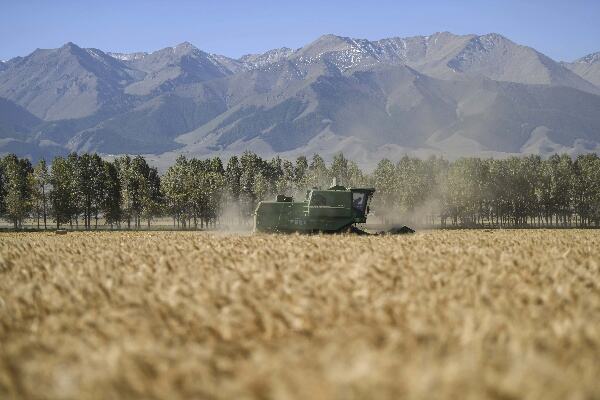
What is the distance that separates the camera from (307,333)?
677cm

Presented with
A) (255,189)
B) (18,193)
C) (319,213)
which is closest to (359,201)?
(319,213)

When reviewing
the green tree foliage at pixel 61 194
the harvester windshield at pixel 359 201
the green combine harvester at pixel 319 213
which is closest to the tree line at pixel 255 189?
the green tree foliage at pixel 61 194

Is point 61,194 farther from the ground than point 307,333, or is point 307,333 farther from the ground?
point 61,194

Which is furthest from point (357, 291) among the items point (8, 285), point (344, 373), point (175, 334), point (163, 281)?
point (8, 285)

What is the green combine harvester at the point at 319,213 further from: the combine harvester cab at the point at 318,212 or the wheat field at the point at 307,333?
the wheat field at the point at 307,333

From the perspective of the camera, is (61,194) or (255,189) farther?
(255,189)

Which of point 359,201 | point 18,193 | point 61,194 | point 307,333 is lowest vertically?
point 307,333

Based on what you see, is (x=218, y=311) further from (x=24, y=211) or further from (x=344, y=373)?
(x=24, y=211)

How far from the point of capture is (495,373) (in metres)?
4.50

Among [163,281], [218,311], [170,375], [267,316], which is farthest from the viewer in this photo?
[163,281]

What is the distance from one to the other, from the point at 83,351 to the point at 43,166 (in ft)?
393

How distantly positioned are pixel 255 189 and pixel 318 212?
11614 cm

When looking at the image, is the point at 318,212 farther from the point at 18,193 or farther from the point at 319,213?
the point at 18,193

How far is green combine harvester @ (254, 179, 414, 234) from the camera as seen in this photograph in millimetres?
32625
